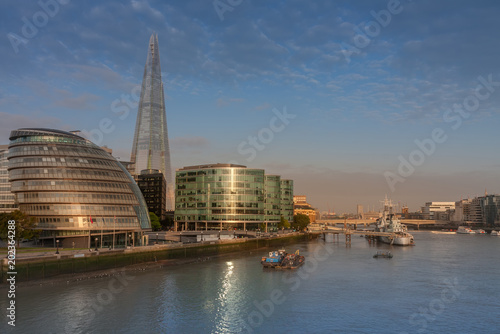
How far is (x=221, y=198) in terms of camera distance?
15762 cm

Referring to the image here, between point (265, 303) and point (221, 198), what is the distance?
362ft

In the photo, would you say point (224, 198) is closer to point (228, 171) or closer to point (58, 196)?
point (228, 171)

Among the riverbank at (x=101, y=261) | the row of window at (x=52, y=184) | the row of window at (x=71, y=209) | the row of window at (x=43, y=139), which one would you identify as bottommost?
the riverbank at (x=101, y=261)

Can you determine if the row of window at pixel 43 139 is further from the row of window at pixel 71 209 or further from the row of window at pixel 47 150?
the row of window at pixel 71 209

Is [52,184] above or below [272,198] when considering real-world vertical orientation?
above

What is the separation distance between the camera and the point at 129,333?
36219 mm

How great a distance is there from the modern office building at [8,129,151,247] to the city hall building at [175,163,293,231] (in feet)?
212

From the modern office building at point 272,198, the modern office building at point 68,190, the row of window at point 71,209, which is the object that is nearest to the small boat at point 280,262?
the modern office building at point 68,190

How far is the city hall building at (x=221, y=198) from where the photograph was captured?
15762cm

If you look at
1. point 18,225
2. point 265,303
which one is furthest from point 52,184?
point 265,303

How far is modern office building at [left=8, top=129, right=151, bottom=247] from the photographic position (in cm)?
8475

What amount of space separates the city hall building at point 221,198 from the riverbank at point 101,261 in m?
53.5

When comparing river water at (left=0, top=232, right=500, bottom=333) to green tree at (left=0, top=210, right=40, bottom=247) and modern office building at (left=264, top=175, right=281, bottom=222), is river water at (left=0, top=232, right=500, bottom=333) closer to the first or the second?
green tree at (left=0, top=210, right=40, bottom=247)

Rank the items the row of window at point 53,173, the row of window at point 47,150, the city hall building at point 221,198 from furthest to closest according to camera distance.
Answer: the city hall building at point 221,198 < the row of window at point 47,150 < the row of window at point 53,173
